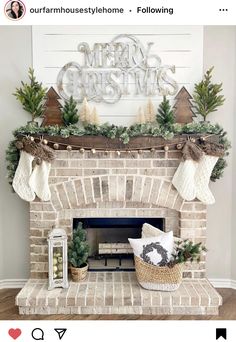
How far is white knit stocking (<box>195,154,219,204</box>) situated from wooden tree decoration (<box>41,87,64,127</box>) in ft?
2.59

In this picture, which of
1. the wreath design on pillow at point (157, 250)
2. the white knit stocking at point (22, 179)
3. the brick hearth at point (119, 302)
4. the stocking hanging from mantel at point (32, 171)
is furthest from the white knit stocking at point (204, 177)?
the white knit stocking at point (22, 179)

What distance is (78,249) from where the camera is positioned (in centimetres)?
208

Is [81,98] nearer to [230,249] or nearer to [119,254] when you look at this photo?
[119,254]

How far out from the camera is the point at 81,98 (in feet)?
7.30

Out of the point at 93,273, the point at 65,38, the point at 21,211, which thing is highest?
the point at 65,38

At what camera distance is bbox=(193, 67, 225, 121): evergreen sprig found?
6.93 ft

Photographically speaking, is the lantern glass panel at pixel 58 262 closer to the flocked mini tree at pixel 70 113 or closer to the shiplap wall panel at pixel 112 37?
the flocked mini tree at pixel 70 113

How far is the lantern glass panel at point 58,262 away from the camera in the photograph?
2021mm

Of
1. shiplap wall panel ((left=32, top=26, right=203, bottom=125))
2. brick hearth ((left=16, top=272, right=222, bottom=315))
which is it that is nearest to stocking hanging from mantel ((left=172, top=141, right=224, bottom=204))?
shiplap wall panel ((left=32, top=26, right=203, bottom=125))

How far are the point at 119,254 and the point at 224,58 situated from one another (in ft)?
4.10
